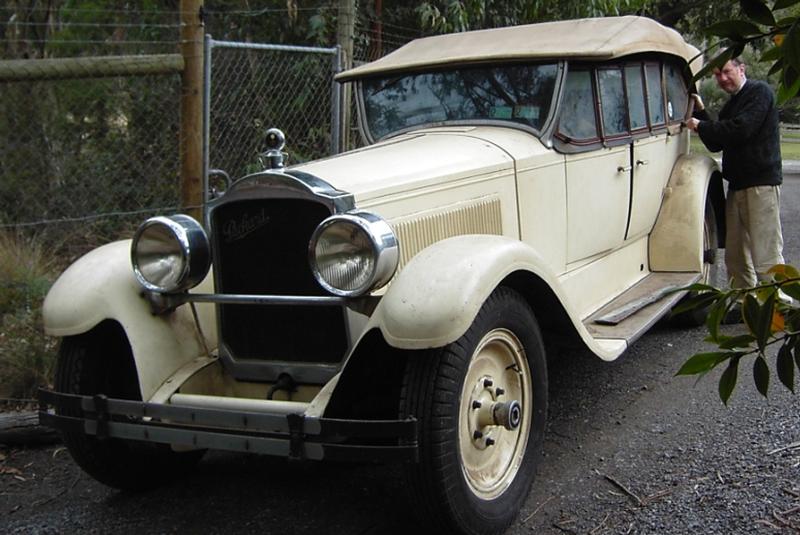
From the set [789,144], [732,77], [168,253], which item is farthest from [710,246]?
[789,144]

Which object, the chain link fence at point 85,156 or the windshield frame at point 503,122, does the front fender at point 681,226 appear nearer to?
the windshield frame at point 503,122

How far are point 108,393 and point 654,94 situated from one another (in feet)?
12.9

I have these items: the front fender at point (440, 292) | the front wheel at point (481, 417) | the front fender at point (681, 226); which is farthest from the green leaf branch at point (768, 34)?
the front fender at point (681, 226)

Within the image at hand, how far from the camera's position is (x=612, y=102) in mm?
4828

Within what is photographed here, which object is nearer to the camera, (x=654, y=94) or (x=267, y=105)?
(x=654, y=94)

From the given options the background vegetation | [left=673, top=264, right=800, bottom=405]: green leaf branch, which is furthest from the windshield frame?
[left=673, top=264, right=800, bottom=405]: green leaf branch

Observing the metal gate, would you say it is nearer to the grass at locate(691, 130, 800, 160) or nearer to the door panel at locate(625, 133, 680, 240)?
the door panel at locate(625, 133, 680, 240)

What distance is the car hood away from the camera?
3.39m

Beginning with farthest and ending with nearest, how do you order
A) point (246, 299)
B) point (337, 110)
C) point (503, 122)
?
point (337, 110)
point (503, 122)
point (246, 299)

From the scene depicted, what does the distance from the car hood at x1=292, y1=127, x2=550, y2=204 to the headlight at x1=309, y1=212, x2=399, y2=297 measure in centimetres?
33

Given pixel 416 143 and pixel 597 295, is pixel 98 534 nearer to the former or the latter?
pixel 416 143

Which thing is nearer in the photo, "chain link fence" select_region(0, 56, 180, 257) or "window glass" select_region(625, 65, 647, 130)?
"window glass" select_region(625, 65, 647, 130)

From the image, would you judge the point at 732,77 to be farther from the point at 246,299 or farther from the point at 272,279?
the point at 246,299

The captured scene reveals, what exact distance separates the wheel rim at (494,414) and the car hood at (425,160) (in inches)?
31.0
